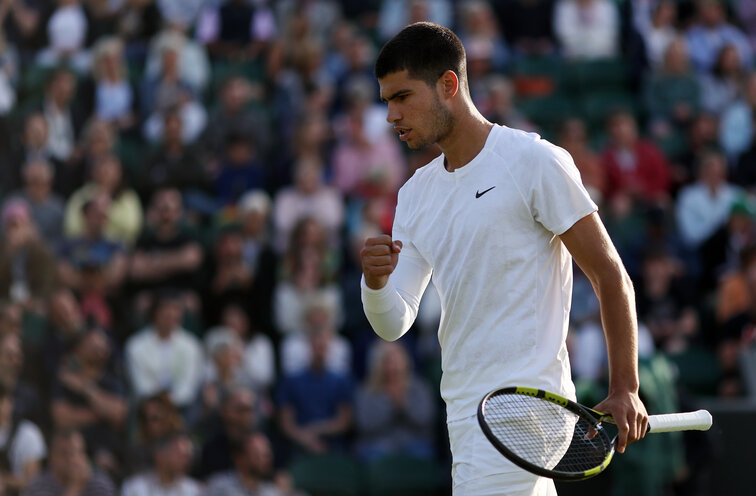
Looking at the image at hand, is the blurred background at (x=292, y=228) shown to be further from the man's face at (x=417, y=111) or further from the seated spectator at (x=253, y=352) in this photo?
the man's face at (x=417, y=111)

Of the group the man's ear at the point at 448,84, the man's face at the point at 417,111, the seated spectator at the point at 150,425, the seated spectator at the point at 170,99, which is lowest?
the seated spectator at the point at 150,425

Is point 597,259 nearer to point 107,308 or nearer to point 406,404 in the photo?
point 406,404

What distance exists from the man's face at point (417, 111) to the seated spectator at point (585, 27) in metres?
9.30

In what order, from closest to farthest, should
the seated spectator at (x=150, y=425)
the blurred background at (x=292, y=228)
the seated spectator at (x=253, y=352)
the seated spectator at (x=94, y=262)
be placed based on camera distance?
the seated spectator at (x=150, y=425)
the blurred background at (x=292, y=228)
the seated spectator at (x=253, y=352)
the seated spectator at (x=94, y=262)

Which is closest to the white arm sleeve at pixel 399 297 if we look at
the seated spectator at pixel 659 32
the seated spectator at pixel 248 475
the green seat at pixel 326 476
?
the seated spectator at pixel 248 475

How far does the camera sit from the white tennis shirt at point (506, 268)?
11.9ft

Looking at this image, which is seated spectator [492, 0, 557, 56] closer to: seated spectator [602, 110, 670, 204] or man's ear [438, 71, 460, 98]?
seated spectator [602, 110, 670, 204]

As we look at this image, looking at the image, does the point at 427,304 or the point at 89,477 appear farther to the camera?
the point at 427,304

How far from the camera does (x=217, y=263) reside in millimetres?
9789

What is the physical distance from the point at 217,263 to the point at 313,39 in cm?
326

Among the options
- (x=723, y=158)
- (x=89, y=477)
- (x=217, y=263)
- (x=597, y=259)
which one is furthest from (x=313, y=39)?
(x=597, y=259)

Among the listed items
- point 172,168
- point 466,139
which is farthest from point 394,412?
point 466,139

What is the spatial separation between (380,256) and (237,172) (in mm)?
7283

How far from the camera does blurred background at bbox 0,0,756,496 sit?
853 centimetres
